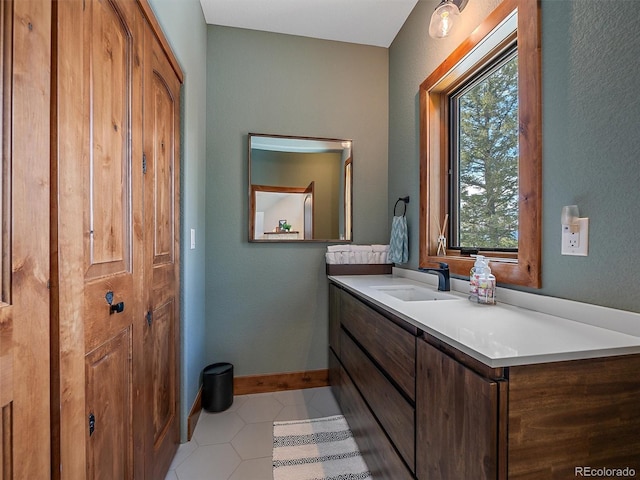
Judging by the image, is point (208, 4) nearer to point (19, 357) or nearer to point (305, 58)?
point (305, 58)

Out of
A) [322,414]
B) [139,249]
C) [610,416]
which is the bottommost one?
[322,414]

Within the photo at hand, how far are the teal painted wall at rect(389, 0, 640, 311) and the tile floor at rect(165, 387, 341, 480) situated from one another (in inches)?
61.5

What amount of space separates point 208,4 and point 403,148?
166 centimetres

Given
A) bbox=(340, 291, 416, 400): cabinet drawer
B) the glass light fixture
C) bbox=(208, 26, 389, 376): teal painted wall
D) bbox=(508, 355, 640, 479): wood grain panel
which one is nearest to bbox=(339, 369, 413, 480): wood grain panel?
bbox=(340, 291, 416, 400): cabinet drawer

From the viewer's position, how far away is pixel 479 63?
1540 mm

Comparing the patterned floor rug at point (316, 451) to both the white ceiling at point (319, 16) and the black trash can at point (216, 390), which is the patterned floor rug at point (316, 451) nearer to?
the black trash can at point (216, 390)

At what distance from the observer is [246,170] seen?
2.20 m

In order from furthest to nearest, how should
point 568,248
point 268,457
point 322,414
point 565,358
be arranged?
point 322,414 < point 268,457 < point 568,248 < point 565,358

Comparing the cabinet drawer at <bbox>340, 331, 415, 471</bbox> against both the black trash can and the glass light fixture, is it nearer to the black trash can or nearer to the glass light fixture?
the black trash can

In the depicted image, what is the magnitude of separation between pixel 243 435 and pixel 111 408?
103cm

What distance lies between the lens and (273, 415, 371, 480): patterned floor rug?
1416 millimetres

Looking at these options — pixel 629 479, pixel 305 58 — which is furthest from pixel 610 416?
pixel 305 58

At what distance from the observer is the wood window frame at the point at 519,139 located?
44.0 inches

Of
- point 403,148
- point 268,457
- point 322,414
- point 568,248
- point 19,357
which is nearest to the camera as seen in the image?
point 19,357
